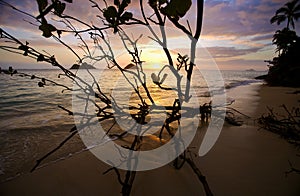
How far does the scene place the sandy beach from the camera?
2.06 meters

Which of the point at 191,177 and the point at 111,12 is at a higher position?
the point at 111,12

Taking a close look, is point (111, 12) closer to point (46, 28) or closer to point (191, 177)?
point (46, 28)

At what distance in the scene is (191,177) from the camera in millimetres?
2242

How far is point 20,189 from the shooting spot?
7.83 feet

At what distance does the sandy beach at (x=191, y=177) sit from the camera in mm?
2059

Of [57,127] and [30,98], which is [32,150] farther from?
[30,98]

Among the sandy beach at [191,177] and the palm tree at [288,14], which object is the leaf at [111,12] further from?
the palm tree at [288,14]

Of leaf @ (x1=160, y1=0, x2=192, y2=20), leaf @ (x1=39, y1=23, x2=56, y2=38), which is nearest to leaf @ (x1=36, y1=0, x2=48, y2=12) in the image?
leaf @ (x1=39, y1=23, x2=56, y2=38)

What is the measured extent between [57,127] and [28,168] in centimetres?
269

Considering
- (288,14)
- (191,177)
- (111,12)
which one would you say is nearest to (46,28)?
(111,12)

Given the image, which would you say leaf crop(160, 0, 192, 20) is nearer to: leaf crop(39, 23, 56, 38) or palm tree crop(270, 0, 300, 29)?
leaf crop(39, 23, 56, 38)

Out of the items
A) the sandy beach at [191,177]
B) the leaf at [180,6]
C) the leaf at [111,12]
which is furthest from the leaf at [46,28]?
the sandy beach at [191,177]

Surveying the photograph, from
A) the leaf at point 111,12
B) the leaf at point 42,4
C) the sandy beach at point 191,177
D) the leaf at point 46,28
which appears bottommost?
the sandy beach at point 191,177

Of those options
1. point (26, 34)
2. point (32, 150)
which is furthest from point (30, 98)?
point (26, 34)
